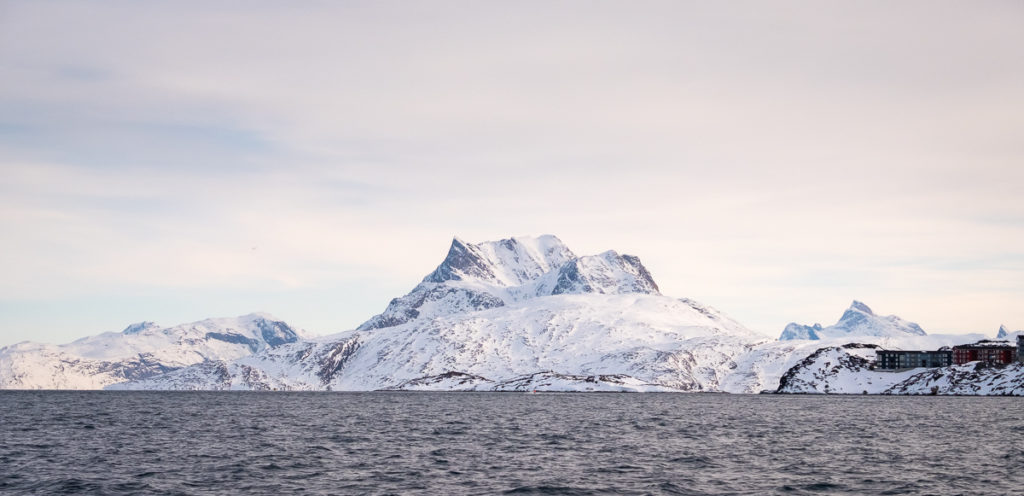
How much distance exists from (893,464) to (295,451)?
62828 millimetres

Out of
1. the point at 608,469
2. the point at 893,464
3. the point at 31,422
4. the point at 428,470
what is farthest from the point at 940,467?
the point at 31,422

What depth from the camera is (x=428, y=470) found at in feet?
286

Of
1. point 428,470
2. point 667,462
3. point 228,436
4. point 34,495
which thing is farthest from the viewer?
point 228,436

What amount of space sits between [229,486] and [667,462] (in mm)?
42151

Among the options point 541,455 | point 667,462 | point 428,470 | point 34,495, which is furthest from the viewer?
point 541,455

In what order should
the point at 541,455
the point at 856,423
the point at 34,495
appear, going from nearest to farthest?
the point at 34,495, the point at 541,455, the point at 856,423

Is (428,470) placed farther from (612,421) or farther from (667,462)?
(612,421)

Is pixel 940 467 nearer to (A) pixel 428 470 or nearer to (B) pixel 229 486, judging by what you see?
(A) pixel 428 470

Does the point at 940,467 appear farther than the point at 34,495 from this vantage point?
Yes

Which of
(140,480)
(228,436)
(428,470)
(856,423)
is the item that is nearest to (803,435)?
(856,423)

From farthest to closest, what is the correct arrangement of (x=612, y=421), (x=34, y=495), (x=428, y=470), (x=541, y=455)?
(x=612, y=421) < (x=541, y=455) < (x=428, y=470) < (x=34, y=495)

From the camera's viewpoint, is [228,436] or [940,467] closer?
[940,467]

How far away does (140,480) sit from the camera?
79312mm

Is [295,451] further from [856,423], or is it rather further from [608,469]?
[856,423]
